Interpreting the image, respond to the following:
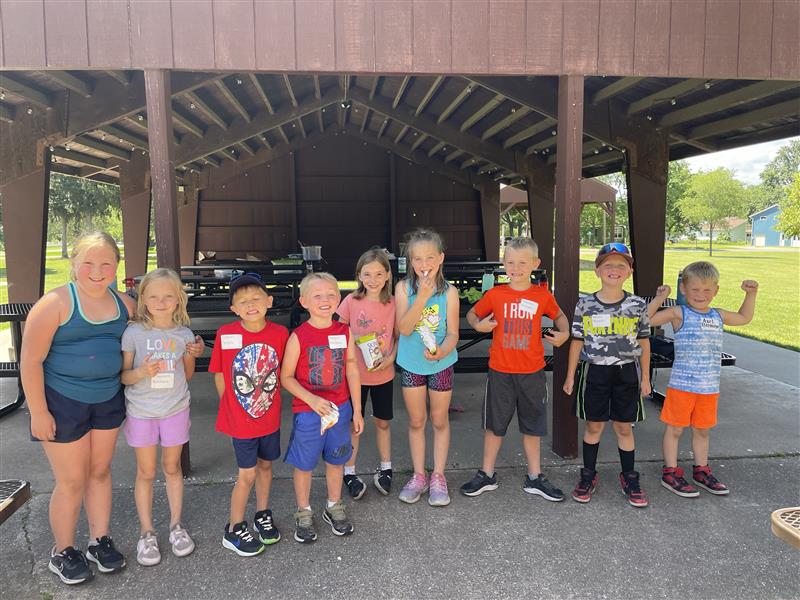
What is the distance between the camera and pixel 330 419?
2.56m

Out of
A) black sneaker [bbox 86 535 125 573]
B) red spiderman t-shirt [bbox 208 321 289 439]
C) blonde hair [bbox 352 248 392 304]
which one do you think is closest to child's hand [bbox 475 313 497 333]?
blonde hair [bbox 352 248 392 304]

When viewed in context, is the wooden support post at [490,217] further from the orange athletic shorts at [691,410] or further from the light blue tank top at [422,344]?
the light blue tank top at [422,344]

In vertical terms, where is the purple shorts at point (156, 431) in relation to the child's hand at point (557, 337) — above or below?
below

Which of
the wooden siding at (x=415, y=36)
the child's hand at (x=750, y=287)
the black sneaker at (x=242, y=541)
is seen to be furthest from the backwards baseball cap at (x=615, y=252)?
the black sneaker at (x=242, y=541)

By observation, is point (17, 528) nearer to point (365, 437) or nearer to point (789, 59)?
point (365, 437)

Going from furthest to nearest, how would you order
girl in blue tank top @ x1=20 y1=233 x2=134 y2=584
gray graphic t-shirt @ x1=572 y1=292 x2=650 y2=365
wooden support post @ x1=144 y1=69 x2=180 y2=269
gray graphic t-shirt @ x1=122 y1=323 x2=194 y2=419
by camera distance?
1. wooden support post @ x1=144 y1=69 x2=180 y2=269
2. gray graphic t-shirt @ x1=572 y1=292 x2=650 y2=365
3. gray graphic t-shirt @ x1=122 y1=323 x2=194 y2=419
4. girl in blue tank top @ x1=20 y1=233 x2=134 y2=584

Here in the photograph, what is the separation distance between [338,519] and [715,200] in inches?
2379

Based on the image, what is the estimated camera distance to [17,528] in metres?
2.79

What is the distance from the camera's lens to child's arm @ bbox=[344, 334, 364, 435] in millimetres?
2699

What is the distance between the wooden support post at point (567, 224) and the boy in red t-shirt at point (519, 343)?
52cm

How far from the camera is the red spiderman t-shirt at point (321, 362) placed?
2.61m

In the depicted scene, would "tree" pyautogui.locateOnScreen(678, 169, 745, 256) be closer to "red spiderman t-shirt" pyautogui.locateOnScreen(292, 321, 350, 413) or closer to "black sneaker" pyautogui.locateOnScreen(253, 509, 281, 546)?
"red spiderman t-shirt" pyautogui.locateOnScreen(292, 321, 350, 413)

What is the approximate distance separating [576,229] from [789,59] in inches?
70.8

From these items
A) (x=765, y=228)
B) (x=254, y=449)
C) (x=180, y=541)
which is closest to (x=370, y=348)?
(x=254, y=449)
